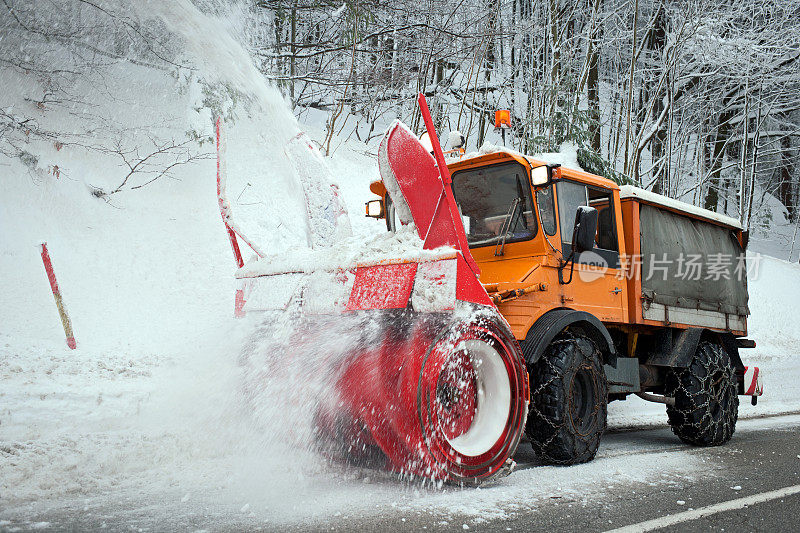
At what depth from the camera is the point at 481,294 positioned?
155 inches

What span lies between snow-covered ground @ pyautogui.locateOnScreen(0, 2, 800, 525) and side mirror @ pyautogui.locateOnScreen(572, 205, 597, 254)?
160 centimetres

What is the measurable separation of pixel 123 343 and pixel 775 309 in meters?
15.6

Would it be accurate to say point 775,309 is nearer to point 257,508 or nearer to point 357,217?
point 357,217

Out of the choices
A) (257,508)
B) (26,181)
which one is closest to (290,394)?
(257,508)

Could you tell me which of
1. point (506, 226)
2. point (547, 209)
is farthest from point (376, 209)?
point (547, 209)

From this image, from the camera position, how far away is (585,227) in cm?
473

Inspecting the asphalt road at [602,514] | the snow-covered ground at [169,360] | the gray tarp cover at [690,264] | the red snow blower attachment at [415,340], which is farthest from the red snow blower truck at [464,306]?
the asphalt road at [602,514]

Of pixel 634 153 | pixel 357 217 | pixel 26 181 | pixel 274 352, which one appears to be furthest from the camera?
pixel 634 153

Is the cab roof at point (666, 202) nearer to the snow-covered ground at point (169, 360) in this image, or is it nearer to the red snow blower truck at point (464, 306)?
the red snow blower truck at point (464, 306)

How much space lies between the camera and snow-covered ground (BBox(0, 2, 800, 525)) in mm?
3715

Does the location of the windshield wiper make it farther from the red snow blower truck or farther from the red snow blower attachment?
the red snow blower attachment

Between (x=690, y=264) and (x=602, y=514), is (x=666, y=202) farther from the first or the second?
(x=602, y=514)

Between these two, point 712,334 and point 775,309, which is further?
point 775,309

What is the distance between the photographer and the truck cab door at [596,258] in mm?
5000
